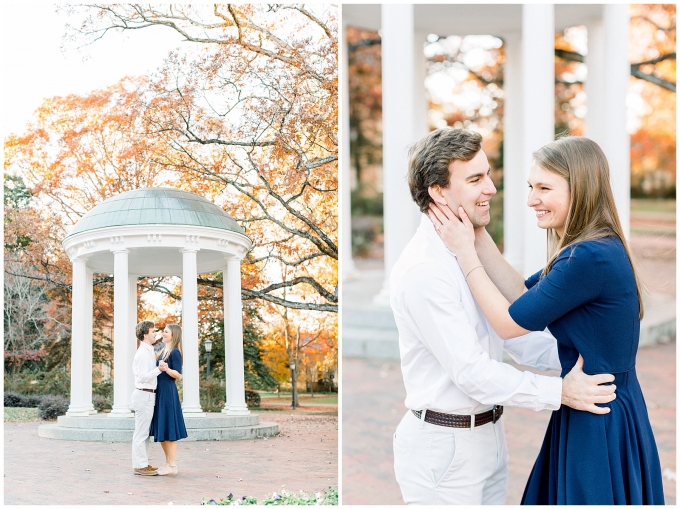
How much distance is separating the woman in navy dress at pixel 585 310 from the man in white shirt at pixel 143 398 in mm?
1558

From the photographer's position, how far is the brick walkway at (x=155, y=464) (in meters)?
3.16

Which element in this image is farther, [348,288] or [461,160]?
[348,288]

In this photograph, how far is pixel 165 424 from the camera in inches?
126

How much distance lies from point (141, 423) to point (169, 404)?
0.16 metres

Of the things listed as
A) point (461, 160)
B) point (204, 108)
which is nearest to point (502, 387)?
point (461, 160)

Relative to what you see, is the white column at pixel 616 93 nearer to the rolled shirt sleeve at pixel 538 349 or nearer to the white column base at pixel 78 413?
the rolled shirt sleeve at pixel 538 349

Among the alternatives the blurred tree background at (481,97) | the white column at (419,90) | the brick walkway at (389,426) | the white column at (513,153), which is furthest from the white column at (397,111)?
the blurred tree background at (481,97)

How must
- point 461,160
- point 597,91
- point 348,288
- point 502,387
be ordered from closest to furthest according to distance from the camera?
point 502,387 → point 461,160 → point 597,91 → point 348,288

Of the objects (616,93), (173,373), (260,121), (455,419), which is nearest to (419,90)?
(616,93)

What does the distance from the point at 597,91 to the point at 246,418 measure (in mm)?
7089

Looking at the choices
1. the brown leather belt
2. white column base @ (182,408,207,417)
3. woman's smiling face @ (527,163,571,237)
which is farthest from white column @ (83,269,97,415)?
woman's smiling face @ (527,163,571,237)

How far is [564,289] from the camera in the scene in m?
2.29

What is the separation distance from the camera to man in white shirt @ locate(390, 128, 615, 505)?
2.36 metres

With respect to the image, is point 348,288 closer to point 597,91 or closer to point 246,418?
point 597,91
